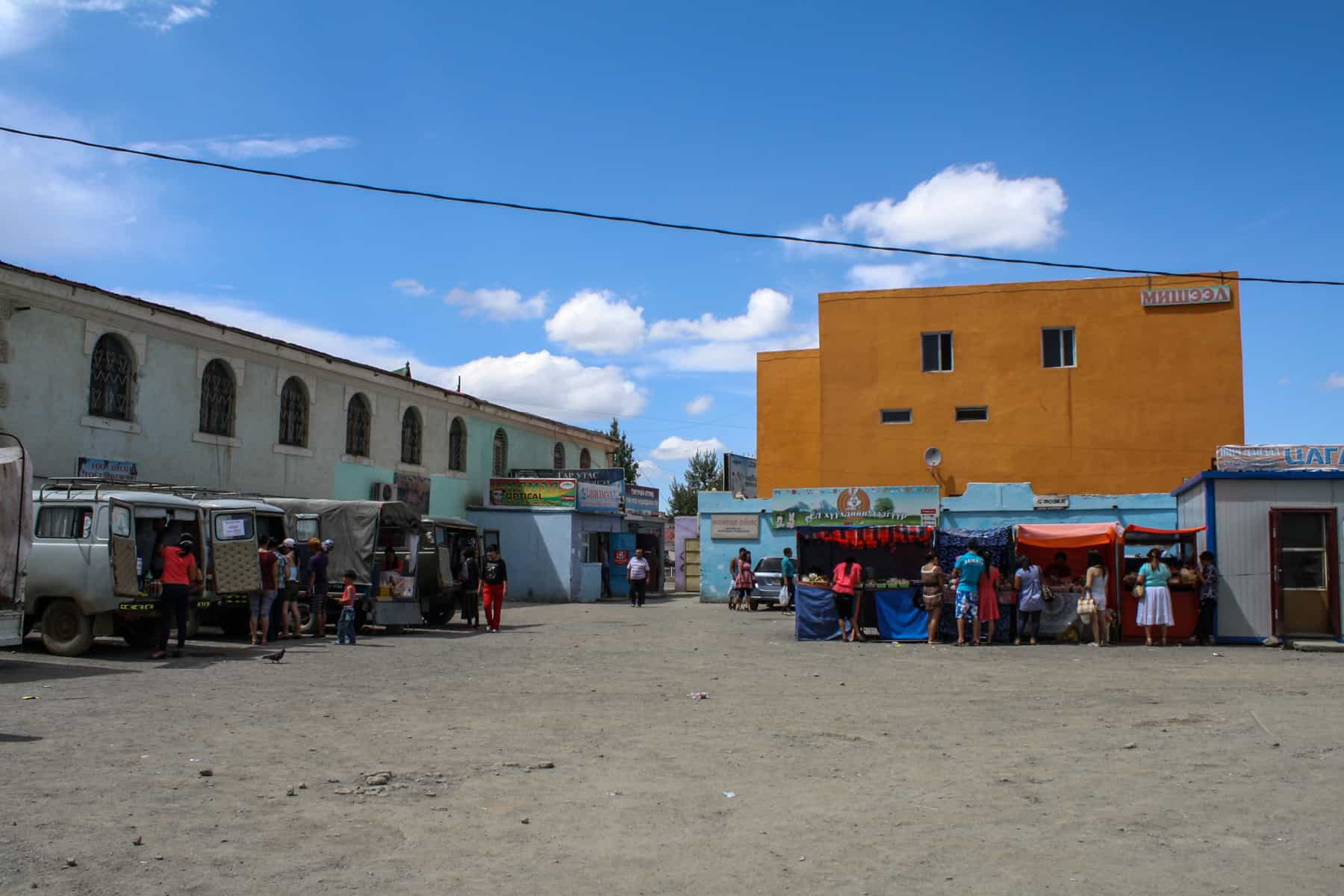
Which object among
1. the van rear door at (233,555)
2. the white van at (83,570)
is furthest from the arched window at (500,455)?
the white van at (83,570)

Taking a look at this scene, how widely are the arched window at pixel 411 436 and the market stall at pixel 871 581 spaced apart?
1580 centimetres

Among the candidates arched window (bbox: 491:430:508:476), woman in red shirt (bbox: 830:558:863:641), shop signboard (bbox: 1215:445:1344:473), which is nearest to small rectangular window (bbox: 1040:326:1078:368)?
shop signboard (bbox: 1215:445:1344:473)

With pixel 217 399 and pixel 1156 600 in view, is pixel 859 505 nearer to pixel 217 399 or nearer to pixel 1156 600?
pixel 1156 600

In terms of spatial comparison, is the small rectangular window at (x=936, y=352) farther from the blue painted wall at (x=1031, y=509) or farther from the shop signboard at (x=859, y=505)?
the blue painted wall at (x=1031, y=509)

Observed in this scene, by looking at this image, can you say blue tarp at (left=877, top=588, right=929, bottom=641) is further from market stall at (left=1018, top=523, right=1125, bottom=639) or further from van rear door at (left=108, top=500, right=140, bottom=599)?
van rear door at (left=108, top=500, right=140, bottom=599)

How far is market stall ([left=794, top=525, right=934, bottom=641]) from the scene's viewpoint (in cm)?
2031

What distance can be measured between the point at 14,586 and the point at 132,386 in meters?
12.6

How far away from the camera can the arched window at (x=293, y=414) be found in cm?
2848

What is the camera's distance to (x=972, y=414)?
3297 centimetres

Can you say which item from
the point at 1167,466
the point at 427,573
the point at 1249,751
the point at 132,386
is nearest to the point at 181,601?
the point at 427,573

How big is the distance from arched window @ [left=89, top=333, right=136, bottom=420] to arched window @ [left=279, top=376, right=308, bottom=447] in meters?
4.99

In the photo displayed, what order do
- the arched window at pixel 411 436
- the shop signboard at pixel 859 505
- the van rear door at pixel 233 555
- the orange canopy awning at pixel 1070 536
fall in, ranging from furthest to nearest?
the arched window at pixel 411 436
the shop signboard at pixel 859 505
the orange canopy awning at pixel 1070 536
the van rear door at pixel 233 555

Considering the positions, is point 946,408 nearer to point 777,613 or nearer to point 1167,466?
point 1167,466

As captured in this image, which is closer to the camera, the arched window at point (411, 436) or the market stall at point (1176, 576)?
the market stall at point (1176, 576)
